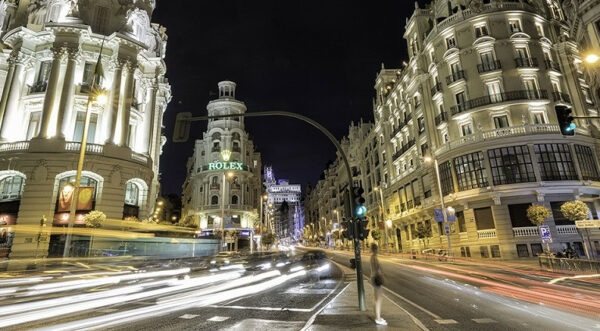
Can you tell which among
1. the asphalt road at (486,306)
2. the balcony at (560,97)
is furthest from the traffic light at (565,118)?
the balcony at (560,97)

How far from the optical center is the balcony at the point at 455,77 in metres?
34.6

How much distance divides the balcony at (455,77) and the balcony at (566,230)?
58.0 feet

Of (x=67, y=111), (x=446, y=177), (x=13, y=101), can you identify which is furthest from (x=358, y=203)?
(x=13, y=101)

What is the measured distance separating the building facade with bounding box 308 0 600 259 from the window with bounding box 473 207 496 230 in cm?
9

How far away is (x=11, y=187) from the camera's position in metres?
28.4

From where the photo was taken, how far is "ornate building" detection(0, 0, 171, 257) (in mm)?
27047

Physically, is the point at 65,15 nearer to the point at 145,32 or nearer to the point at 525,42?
the point at 145,32

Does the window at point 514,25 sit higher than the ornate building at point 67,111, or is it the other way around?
the window at point 514,25

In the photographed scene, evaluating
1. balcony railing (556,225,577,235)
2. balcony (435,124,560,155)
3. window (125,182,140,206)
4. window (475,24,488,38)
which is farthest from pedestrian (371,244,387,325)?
window (475,24,488,38)

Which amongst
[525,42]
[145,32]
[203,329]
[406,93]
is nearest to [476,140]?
[525,42]

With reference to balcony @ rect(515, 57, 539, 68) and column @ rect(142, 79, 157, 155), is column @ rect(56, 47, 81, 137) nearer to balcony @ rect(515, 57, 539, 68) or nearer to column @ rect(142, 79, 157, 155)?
column @ rect(142, 79, 157, 155)

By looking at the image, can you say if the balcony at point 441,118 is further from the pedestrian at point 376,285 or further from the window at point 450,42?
the pedestrian at point 376,285

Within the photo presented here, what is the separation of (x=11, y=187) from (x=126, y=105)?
1244 centimetres

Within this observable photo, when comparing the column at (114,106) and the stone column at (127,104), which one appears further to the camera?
the stone column at (127,104)
